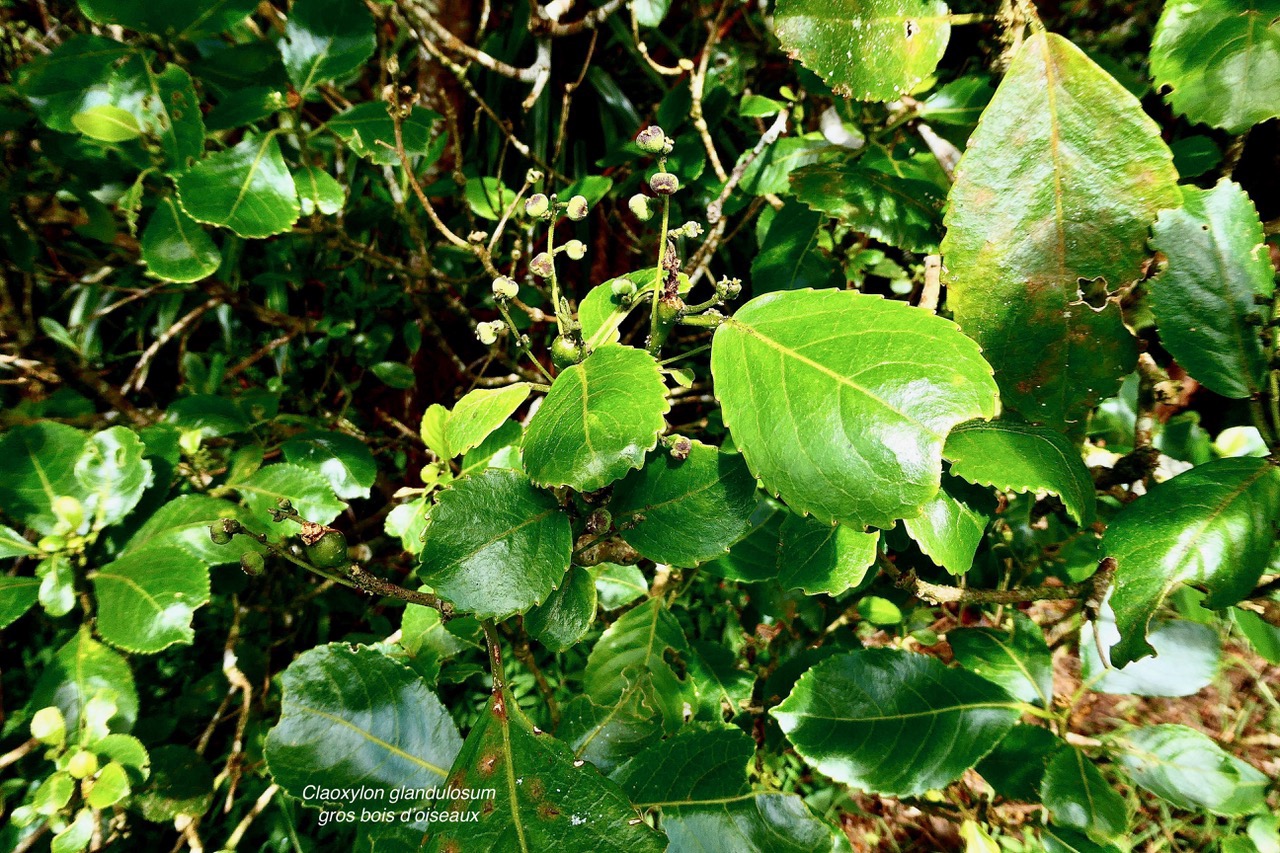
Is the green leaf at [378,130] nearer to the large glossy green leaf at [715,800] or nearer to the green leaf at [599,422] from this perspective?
the green leaf at [599,422]

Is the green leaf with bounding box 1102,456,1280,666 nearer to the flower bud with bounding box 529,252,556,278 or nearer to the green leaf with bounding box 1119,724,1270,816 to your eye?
the green leaf with bounding box 1119,724,1270,816

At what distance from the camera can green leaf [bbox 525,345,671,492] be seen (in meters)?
0.62

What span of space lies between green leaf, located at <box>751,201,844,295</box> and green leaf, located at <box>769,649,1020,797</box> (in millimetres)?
652

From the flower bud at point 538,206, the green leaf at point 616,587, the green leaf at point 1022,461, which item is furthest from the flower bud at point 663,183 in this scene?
the green leaf at point 616,587

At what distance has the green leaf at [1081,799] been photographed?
93 cm

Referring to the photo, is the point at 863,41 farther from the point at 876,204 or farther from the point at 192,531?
the point at 192,531

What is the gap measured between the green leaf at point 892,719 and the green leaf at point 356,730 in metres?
0.48

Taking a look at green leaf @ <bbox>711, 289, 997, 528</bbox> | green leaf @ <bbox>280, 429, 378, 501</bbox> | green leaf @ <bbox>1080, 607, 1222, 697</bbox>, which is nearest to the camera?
green leaf @ <bbox>711, 289, 997, 528</bbox>

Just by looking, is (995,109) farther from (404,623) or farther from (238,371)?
(238,371)

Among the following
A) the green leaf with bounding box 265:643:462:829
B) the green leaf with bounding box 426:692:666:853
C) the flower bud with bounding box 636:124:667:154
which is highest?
the flower bud with bounding box 636:124:667:154

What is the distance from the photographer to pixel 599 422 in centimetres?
63

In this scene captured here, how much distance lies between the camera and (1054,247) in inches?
27.3

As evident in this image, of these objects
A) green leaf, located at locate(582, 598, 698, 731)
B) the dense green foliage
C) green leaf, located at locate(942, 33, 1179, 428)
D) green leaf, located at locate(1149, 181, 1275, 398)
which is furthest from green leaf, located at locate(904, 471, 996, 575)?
green leaf, located at locate(582, 598, 698, 731)

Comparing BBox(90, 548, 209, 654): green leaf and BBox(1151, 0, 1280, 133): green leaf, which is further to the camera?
BBox(90, 548, 209, 654): green leaf
